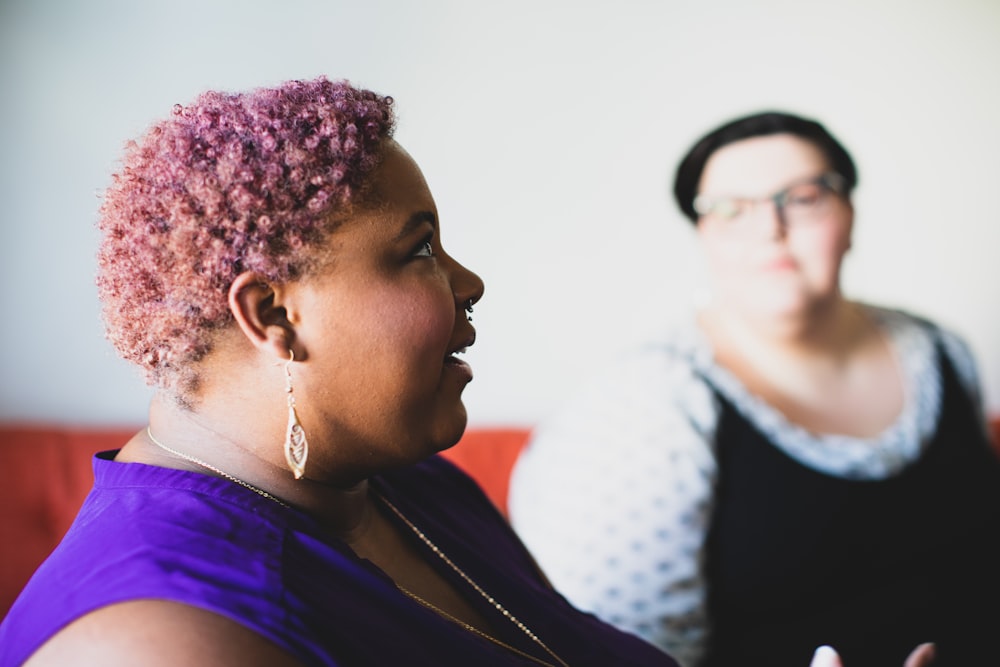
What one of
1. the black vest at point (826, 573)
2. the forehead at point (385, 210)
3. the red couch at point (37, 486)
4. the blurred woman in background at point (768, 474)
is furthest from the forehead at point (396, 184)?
the red couch at point (37, 486)

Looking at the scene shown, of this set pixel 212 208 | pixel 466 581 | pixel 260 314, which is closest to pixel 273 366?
pixel 260 314

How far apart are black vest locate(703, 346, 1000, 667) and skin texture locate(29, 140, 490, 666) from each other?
2.93 feet

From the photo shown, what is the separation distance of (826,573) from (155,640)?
4.30ft

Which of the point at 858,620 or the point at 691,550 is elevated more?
the point at 691,550

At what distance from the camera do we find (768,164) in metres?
1.60

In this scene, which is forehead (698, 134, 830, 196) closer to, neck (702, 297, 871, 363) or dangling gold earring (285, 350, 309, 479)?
neck (702, 297, 871, 363)

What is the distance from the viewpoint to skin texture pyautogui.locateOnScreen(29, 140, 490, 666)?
2.42 ft

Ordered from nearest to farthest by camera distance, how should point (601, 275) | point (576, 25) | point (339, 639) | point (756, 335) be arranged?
1. point (339, 639)
2. point (756, 335)
3. point (576, 25)
4. point (601, 275)

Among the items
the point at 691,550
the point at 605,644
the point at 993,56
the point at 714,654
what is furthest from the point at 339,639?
the point at 993,56

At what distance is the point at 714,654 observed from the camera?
4.95 feet

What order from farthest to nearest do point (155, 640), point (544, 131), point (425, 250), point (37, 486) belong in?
point (544, 131) → point (37, 486) → point (425, 250) → point (155, 640)

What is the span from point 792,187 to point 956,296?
3.96 feet

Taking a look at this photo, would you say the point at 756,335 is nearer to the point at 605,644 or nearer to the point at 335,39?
the point at 605,644

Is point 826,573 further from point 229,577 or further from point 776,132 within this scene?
point 229,577
